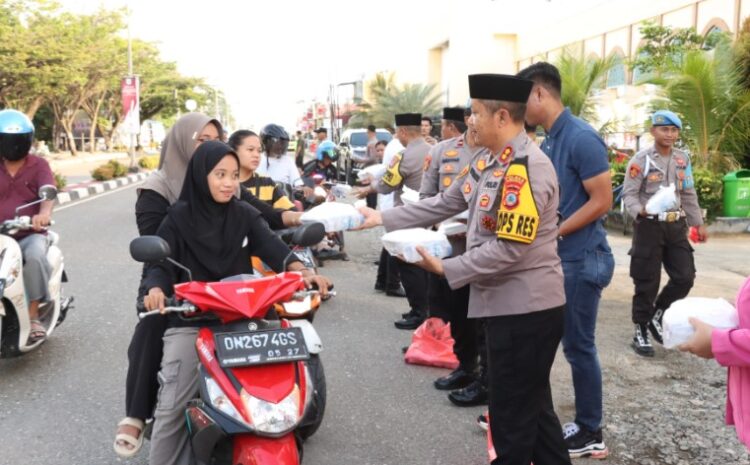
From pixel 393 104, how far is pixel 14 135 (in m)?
34.4

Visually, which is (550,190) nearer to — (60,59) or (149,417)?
(149,417)

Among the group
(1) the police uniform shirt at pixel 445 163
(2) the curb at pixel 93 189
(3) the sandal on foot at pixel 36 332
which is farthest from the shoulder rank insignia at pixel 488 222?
(2) the curb at pixel 93 189

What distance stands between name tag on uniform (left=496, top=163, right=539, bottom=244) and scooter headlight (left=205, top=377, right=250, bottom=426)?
1.20 meters

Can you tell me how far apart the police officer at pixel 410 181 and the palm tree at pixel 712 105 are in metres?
7.26

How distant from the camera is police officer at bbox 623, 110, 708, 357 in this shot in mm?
5801

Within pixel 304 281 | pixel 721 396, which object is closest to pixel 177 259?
pixel 304 281

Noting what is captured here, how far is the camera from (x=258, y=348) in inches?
116

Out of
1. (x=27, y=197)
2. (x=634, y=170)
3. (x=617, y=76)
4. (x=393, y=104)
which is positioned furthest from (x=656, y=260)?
(x=393, y=104)

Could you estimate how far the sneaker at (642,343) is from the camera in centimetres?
580

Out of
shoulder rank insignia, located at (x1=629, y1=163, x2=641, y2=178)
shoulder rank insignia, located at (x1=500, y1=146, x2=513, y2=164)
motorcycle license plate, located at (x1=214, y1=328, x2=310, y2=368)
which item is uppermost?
shoulder rank insignia, located at (x1=500, y1=146, x2=513, y2=164)

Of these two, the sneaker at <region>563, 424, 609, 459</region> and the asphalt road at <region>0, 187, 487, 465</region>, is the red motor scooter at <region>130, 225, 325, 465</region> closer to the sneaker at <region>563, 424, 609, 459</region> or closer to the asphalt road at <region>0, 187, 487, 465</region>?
the asphalt road at <region>0, 187, 487, 465</region>

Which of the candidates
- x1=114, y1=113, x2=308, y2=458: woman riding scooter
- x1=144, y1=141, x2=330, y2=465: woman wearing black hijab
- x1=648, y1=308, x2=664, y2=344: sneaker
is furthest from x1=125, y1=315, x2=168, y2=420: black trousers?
x1=648, y1=308, x2=664, y2=344: sneaker

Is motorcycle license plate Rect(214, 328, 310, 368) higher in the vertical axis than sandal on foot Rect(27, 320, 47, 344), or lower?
higher

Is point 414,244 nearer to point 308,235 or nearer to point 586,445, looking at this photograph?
point 308,235
